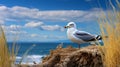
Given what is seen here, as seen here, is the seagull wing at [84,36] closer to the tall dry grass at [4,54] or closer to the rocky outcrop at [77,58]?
the rocky outcrop at [77,58]

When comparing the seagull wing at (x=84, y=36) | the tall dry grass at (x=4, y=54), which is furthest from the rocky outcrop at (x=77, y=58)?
the tall dry grass at (x=4, y=54)

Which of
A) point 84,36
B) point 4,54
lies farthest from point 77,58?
point 4,54

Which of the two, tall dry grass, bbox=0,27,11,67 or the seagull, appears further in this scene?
the seagull

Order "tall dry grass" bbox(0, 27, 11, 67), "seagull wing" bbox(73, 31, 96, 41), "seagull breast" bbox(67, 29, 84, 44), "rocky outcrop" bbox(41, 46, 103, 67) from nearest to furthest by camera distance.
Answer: "tall dry grass" bbox(0, 27, 11, 67) < "rocky outcrop" bbox(41, 46, 103, 67) < "seagull wing" bbox(73, 31, 96, 41) < "seagull breast" bbox(67, 29, 84, 44)

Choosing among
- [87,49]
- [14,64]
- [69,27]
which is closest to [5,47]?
[14,64]

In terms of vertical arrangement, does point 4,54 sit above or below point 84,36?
below

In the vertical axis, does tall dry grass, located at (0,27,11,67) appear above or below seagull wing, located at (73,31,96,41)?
below

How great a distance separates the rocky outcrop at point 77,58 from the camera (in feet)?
17.1

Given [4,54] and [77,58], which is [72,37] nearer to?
[77,58]

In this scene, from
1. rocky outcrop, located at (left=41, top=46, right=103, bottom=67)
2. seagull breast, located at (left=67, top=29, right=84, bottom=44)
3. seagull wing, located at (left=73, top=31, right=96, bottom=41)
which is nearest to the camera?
rocky outcrop, located at (left=41, top=46, right=103, bottom=67)

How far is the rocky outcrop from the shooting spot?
17.1ft

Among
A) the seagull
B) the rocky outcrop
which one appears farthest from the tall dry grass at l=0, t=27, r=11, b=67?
the seagull

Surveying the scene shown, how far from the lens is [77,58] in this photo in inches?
212

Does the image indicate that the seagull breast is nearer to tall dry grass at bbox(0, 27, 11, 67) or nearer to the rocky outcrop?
the rocky outcrop
